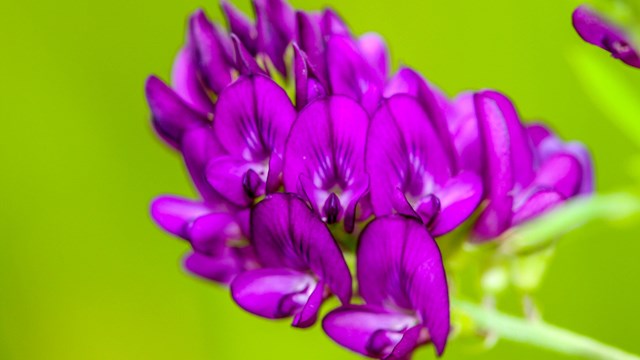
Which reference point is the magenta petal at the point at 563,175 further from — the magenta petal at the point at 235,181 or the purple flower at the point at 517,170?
the magenta petal at the point at 235,181

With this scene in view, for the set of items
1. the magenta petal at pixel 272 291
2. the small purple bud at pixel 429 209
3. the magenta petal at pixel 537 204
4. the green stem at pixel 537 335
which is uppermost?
the small purple bud at pixel 429 209

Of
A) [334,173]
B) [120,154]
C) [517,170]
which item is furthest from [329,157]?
[120,154]

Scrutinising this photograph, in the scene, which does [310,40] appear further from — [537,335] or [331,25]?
[537,335]

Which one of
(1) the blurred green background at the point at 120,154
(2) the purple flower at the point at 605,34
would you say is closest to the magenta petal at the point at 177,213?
(2) the purple flower at the point at 605,34

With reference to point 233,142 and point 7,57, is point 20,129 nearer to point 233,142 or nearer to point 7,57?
point 7,57

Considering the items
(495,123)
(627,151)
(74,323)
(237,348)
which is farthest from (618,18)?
(74,323)

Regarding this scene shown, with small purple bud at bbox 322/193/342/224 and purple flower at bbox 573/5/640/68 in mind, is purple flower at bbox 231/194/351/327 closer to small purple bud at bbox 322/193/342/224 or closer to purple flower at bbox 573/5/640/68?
small purple bud at bbox 322/193/342/224

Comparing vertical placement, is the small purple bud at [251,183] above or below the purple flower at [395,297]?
above
